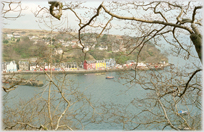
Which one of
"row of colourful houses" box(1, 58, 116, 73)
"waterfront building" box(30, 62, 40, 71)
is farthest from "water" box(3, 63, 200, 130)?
"waterfront building" box(30, 62, 40, 71)

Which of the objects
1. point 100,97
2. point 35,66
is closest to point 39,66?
point 35,66

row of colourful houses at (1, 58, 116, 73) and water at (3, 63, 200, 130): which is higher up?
row of colourful houses at (1, 58, 116, 73)

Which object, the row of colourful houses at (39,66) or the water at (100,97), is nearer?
the row of colourful houses at (39,66)

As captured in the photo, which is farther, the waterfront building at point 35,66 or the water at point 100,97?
the water at point 100,97

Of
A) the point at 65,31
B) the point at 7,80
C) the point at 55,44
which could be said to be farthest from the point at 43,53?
the point at 7,80

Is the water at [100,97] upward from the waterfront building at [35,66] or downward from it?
downward

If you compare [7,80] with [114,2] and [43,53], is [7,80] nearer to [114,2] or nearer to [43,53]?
[43,53]

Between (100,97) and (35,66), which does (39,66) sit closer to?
(35,66)

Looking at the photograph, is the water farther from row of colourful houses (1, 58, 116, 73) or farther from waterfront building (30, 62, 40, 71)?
waterfront building (30, 62, 40, 71)

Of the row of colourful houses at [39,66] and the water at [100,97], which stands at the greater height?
the row of colourful houses at [39,66]

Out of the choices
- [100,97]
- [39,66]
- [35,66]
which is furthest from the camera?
[100,97]

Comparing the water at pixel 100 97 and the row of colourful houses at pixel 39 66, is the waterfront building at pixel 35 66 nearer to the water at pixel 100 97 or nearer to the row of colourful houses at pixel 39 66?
the row of colourful houses at pixel 39 66

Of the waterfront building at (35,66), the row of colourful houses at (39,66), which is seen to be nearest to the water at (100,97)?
the row of colourful houses at (39,66)
